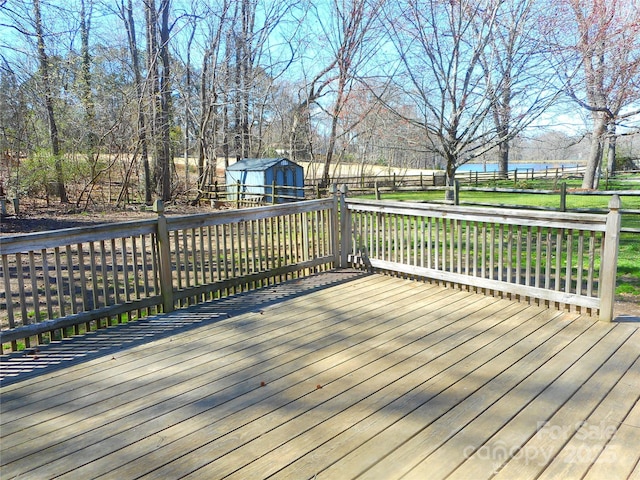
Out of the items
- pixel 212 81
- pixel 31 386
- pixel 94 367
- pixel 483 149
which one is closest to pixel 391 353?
pixel 94 367

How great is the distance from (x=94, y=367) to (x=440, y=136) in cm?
727

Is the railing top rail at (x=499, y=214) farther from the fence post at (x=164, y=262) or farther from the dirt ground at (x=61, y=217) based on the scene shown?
the dirt ground at (x=61, y=217)

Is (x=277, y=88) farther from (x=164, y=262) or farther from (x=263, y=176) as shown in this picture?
(x=164, y=262)

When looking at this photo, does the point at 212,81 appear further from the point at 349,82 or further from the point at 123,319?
the point at 123,319

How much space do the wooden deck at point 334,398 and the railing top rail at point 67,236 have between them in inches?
30.1

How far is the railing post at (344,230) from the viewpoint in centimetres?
598

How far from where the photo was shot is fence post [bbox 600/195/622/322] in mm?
3869

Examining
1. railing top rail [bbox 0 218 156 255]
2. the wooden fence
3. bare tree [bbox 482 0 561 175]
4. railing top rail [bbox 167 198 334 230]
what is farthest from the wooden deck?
bare tree [bbox 482 0 561 175]

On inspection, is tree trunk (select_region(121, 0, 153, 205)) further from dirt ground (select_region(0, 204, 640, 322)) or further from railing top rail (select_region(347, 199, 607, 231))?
railing top rail (select_region(347, 199, 607, 231))

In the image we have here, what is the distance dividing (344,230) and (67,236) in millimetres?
3198

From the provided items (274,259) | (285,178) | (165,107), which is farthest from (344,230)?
(165,107)

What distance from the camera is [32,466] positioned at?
7.17 ft

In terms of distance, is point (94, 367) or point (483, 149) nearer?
point (94, 367)

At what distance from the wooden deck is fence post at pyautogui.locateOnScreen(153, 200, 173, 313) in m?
0.19
